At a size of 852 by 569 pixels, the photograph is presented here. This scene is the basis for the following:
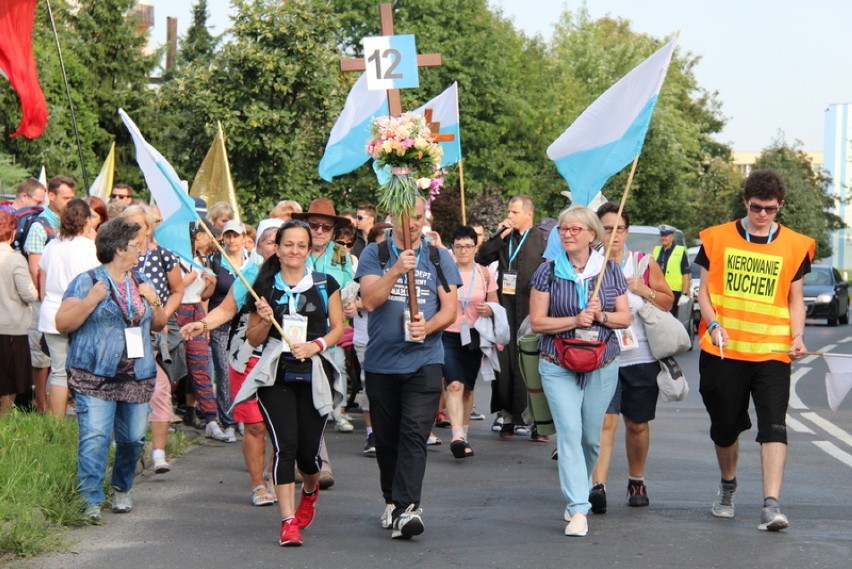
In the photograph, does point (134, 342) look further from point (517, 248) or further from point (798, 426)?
point (798, 426)

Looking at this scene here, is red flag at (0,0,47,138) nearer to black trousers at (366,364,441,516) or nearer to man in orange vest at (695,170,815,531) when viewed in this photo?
black trousers at (366,364,441,516)

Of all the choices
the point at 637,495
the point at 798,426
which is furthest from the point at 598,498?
the point at 798,426

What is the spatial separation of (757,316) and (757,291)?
0.14m

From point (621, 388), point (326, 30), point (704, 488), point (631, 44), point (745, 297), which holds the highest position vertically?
point (631, 44)

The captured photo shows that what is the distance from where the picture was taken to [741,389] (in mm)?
8617

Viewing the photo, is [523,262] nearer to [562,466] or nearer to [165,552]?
[562,466]

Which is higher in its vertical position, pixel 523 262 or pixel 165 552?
pixel 523 262

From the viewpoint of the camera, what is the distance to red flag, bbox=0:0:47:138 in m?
13.7

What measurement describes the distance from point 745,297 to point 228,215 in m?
5.98

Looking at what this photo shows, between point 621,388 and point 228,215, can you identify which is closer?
point 621,388

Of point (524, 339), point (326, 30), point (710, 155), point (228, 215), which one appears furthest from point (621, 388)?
point (710, 155)

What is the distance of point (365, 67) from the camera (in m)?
9.35

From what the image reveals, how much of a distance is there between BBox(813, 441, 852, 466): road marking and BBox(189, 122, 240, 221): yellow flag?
24.5 ft

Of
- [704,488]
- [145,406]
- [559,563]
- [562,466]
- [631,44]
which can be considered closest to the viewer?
[559,563]
